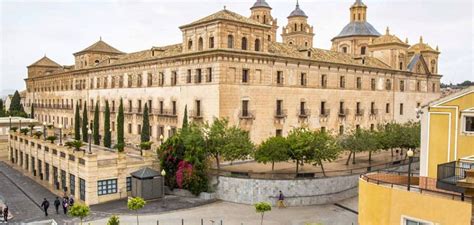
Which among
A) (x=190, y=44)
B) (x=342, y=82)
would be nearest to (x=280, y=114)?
(x=342, y=82)

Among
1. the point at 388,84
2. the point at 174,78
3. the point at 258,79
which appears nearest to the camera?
the point at 258,79

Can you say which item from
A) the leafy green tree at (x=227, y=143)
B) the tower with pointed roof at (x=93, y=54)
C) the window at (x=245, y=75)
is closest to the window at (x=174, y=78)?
the window at (x=245, y=75)

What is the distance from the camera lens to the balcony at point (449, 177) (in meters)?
13.3

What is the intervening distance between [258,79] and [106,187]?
15554 mm

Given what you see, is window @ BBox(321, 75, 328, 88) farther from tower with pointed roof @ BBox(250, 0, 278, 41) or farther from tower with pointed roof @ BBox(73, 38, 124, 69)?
tower with pointed roof @ BBox(73, 38, 124, 69)

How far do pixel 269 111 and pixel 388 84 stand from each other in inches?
Answer: 760

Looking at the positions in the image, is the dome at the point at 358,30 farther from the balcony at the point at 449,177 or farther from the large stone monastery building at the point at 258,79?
the balcony at the point at 449,177

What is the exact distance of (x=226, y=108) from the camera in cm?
3641

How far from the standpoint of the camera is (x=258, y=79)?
38.4 meters

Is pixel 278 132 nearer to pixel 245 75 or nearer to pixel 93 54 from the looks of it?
pixel 245 75

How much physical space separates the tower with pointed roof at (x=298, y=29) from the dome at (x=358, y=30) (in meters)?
5.65

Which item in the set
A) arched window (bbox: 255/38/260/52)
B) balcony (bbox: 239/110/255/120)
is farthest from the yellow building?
arched window (bbox: 255/38/260/52)

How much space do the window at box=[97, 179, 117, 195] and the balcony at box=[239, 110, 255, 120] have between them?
39.8 feet

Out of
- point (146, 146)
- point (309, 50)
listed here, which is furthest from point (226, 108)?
point (309, 50)
